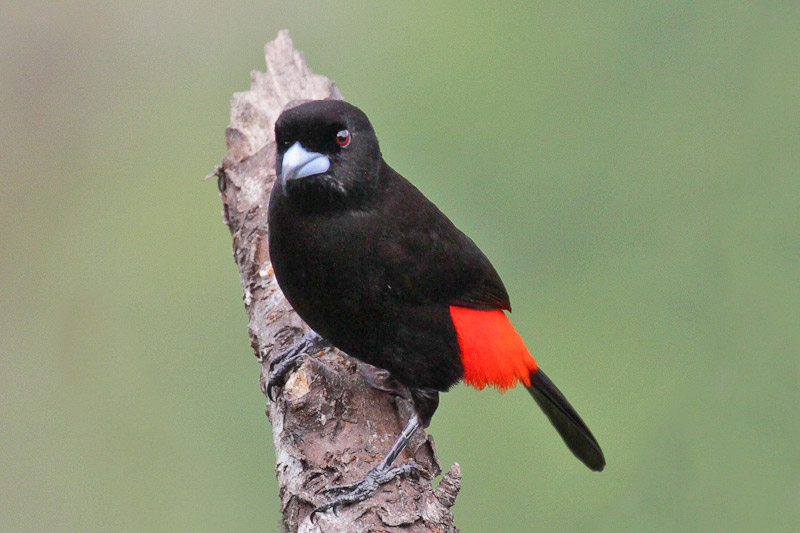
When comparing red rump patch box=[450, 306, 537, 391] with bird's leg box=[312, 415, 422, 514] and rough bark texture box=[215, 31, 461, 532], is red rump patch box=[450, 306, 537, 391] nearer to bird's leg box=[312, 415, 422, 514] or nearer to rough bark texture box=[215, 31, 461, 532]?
rough bark texture box=[215, 31, 461, 532]

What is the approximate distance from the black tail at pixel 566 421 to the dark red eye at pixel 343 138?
1406 millimetres

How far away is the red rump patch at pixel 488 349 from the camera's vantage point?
127 inches

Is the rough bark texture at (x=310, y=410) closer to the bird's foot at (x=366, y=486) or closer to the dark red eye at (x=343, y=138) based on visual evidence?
the bird's foot at (x=366, y=486)

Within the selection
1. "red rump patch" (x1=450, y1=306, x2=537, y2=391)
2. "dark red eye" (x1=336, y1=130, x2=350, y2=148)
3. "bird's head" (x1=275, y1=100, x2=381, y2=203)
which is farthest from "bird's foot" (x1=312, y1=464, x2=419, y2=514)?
"dark red eye" (x1=336, y1=130, x2=350, y2=148)

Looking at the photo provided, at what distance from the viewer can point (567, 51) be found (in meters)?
5.10

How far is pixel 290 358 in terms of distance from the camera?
331 centimetres

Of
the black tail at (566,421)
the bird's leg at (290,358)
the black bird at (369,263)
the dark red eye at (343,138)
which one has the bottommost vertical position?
the black tail at (566,421)

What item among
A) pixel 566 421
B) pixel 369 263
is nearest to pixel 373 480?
pixel 369 263

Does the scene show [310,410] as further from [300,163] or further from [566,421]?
[566,421]

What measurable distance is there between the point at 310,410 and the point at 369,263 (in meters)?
0.57

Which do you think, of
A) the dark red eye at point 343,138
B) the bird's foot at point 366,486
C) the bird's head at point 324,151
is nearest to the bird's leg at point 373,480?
the bird's foot at point 366,486

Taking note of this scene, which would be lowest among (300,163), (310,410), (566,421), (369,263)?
(566,421)

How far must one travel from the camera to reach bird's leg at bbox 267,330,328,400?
10.7 feet

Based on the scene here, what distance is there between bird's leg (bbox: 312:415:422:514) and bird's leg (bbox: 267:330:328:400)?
0.55 metres
